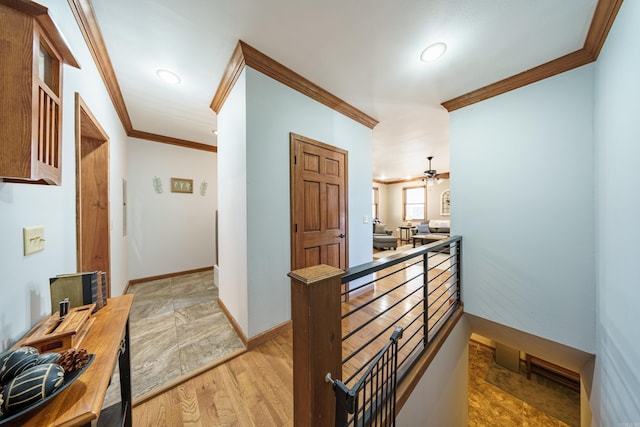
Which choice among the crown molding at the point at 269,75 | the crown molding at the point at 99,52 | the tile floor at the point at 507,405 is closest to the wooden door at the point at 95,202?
the crown molding at the point at 99,52

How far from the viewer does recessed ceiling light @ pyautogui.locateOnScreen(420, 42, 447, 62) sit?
1.78 m

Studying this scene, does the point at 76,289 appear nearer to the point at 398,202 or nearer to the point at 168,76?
the point at 168,76

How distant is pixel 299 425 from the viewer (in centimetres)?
101

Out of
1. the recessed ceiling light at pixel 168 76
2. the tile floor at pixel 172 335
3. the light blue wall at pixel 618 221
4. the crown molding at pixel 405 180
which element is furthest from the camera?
the crown molding at pixel 405 180

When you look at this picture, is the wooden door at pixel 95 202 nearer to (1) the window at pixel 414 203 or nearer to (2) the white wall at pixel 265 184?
(2) the white wall at pixel 265 184

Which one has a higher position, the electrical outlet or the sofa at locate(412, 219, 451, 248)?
the electrical outlet

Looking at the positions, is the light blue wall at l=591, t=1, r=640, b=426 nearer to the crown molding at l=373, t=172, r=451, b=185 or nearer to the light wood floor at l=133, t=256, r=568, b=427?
the light wood floor at l=133, t=256, r=568, b=427

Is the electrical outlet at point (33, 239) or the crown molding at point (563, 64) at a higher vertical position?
the crown molding at point (563, 64)

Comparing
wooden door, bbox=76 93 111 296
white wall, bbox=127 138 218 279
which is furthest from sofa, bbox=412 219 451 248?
wooden door, bbox=76 93 111 296

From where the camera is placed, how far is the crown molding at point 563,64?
56.6 inches

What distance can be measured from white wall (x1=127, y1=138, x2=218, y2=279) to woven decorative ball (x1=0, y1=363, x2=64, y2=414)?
370 cm

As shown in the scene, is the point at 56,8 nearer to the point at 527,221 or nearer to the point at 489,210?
the point at 489,210

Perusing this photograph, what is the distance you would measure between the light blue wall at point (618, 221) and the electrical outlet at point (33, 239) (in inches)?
123

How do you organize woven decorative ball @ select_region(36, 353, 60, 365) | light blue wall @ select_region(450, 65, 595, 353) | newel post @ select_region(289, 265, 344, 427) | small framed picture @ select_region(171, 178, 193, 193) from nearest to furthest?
woven decorative ball @ select_region(36, 353, 60, 365) → newel post @ select_region(289, 265, 344, 427) → light blue wall @ select_region(450, 65, 595, 353) → small framed picture @ select_region(171, 178, 193, 193)
